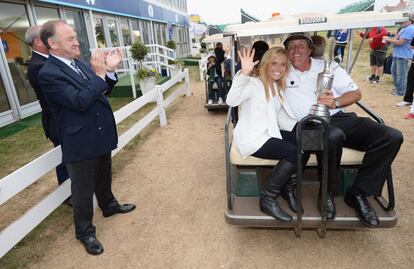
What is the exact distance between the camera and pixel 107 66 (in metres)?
2.88

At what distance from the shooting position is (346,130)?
294 cm

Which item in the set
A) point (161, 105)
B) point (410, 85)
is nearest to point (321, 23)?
point (161, 105)

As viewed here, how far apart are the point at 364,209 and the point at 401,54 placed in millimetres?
6747

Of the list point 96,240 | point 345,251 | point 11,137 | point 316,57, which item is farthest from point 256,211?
point 11,137

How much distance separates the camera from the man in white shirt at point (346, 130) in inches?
103

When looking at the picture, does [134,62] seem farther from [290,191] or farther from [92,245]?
[290,191]

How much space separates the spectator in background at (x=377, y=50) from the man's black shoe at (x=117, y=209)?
9.31 meters

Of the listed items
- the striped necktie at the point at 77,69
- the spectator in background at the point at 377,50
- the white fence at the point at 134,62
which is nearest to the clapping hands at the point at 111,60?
the striped necktie at the point at 77,69

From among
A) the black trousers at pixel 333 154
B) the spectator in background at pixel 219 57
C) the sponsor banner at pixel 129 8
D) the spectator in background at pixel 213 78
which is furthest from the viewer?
the sponsor banner at pixel 129 8

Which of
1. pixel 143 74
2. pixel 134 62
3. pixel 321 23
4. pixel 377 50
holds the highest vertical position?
pixel 321 23

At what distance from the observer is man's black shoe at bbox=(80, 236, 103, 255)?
295 cm

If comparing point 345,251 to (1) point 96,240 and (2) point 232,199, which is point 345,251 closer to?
(2) point 232,199

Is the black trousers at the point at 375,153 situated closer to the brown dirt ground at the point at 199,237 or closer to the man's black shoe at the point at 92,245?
the brown dirt ground at the point at 199,237

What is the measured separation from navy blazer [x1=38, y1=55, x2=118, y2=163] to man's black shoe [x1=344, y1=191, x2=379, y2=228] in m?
2.34
